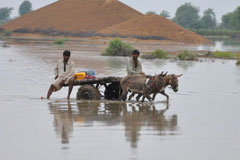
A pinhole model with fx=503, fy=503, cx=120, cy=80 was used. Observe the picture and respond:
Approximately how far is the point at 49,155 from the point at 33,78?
13.1 meters

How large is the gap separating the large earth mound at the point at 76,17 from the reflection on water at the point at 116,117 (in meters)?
82.2

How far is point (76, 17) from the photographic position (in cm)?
10344

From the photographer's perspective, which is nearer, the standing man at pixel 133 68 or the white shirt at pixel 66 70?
the standing man at pixel 133 68

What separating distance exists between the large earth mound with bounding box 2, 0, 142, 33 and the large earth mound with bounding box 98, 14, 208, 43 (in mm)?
10192

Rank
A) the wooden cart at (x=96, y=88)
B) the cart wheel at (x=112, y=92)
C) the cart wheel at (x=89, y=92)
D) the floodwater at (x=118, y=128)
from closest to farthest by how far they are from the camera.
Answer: the floodwater at (x=118, y=128)
the wooden cart at (x=96, y=88)
the cart wheel at (x=89, y=92)
the cart wheel at (x=112, y=92)

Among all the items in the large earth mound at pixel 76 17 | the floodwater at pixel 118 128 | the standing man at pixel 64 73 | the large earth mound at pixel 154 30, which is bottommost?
the floodwater at pixel 118 128

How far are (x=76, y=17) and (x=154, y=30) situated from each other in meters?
24.7

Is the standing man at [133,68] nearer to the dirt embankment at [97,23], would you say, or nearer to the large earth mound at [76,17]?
the dirt embankment at [97,23]

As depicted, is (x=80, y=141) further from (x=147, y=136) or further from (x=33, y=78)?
(x=33, y=78)

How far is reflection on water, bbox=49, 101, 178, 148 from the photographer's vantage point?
854cm

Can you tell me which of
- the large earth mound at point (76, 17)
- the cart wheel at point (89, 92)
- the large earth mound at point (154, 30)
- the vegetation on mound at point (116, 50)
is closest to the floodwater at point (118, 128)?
the cart wheel at point (89, 92)

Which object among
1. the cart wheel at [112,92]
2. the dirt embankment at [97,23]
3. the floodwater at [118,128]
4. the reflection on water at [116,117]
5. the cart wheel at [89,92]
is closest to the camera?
the floodwater at [118,128]

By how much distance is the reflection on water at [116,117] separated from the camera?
8539 millimetres

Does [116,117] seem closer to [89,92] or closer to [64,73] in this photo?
[89,92]
